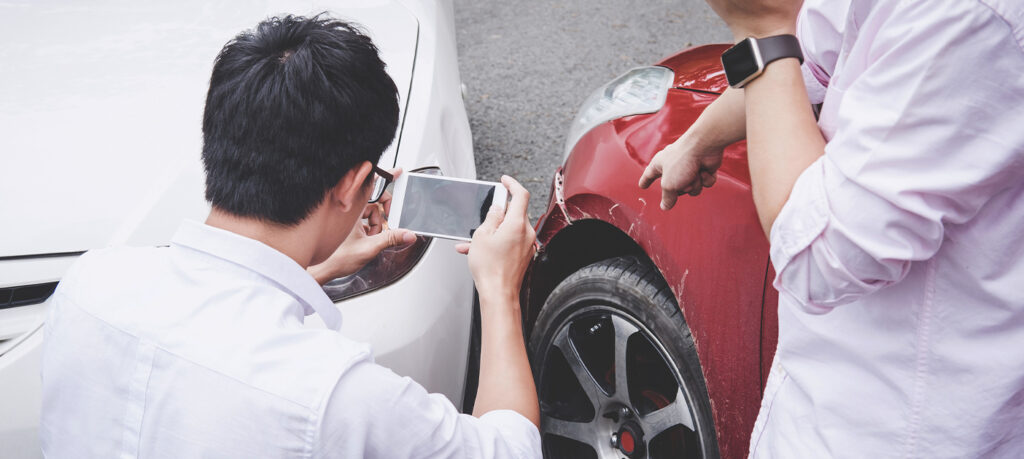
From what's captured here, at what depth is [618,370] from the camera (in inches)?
79.2

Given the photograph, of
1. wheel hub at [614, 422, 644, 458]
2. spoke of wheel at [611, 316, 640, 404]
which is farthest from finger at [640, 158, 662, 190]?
wheel hub at [614, 422, 644, 458]

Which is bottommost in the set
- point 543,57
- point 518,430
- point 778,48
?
point 543,57

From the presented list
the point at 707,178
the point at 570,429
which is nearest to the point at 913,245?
the point at 707,178

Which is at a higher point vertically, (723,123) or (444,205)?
(723,123)

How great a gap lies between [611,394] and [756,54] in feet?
3.91

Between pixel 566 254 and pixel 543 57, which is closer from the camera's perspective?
pixel 566 254

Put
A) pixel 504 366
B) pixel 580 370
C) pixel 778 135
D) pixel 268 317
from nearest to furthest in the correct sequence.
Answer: pixel 778 135 → pixel 268 317 → pixel 504 366 → pixel 580 370

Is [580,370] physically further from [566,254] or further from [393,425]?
[393,425]

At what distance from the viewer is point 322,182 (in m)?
1.29

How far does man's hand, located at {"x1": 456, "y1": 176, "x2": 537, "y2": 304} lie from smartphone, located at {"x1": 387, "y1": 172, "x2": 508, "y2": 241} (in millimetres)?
190

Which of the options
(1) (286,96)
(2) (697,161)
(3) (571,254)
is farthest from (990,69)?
(3) (571,254)

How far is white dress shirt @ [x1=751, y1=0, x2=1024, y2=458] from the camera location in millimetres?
858

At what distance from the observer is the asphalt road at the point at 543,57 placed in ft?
13.7

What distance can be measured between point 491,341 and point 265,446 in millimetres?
454
